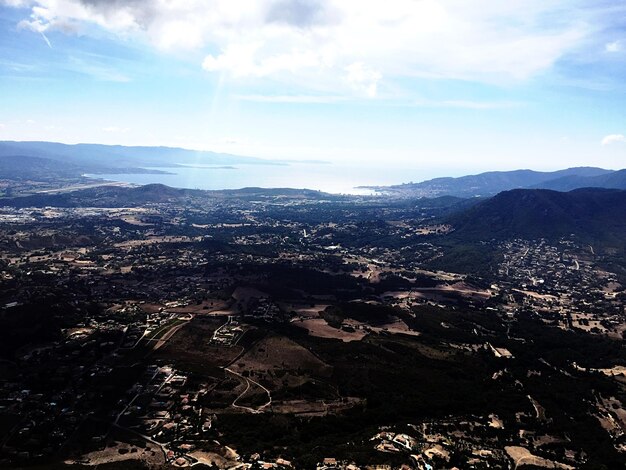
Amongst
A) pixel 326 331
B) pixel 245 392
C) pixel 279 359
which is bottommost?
pixel 326 331

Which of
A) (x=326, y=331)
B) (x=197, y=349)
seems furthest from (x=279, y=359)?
(x=326, y=331)

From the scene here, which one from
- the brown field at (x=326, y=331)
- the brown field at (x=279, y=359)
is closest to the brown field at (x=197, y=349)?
the brown field at (x=279, y=359)

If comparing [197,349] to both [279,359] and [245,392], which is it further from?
[245,392]

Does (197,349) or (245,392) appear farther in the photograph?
(197,349)

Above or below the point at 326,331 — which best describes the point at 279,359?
above

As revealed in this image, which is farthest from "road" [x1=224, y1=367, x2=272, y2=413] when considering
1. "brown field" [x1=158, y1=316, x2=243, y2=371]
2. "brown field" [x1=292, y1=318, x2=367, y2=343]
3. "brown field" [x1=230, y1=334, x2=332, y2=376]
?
"brown field" [x1=292, y1=318, x2=367, y2=343]

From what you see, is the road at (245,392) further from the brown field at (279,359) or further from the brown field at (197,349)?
the brown field at (197,349)

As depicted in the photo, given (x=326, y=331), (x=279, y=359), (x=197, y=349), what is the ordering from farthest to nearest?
(x=326, y=331) < (x=197, y=349) < (x=279, y=359)

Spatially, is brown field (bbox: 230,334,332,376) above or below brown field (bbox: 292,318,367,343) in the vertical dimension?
above

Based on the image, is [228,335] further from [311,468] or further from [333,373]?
[311,468]

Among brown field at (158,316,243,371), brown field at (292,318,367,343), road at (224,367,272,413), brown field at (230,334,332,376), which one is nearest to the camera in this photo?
road at (224,367,272,413)

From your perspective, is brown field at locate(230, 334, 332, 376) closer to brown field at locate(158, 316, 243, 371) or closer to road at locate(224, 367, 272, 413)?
road at locate(224, 367, 272, 413)
